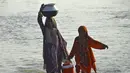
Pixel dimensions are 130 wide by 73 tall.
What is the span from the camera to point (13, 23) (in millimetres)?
18812

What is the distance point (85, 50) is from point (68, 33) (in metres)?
8.34

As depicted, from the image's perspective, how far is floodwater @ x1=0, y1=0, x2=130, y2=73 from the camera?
10.8 m

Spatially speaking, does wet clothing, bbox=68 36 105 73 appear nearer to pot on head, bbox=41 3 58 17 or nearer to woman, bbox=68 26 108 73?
woman, bbox=68 26 108 73

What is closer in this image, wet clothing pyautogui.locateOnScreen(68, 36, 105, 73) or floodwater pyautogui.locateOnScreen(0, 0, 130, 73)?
wet clothing pyautogui.locateOnScreen(68, 36, 105, 73)

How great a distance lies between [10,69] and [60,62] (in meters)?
2.94

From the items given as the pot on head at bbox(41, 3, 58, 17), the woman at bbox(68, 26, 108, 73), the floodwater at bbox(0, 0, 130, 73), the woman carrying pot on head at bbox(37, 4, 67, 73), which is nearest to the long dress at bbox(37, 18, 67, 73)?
the woman carrying pot on head at bbox(37, 4, 67, 73)

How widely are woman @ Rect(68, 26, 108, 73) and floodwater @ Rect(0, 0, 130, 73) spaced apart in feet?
7.28

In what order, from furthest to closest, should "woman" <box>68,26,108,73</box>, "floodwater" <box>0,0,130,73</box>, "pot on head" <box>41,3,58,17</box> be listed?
"floodwater" <box>0,0,130,73</box> < "woman" <box>68,26,108,73</box> < "pot on head" <box>41,3,58,17</box>

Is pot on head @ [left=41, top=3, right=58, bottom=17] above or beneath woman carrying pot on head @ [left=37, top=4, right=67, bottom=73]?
above

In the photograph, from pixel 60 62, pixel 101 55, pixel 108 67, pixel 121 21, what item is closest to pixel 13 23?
pixel 121 21

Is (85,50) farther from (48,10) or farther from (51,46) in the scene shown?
(48,10)

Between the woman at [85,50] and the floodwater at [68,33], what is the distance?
87.4 inches

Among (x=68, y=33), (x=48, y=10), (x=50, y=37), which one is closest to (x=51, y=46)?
(x=50, y=37)

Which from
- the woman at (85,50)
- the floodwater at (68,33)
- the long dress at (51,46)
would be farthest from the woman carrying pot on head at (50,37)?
the floodwater at (68,33)
